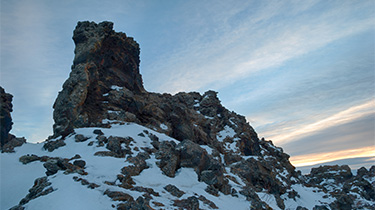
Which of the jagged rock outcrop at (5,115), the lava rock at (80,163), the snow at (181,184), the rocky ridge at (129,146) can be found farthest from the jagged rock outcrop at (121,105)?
the jagged rock outcrop at (5,115)

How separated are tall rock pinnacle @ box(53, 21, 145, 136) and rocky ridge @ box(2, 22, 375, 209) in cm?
12

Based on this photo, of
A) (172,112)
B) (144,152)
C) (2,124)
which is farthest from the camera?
(2,124)

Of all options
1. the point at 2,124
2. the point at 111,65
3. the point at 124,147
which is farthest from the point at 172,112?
the point at 2,124

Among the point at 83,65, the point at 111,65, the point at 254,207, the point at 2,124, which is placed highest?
the point at 111,65

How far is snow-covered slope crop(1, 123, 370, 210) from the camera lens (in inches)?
475

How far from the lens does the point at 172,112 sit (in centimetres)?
4041

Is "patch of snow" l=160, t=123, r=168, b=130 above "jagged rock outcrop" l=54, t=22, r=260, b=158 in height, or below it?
below

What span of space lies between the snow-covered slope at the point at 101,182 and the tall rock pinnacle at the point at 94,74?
4.94 meters

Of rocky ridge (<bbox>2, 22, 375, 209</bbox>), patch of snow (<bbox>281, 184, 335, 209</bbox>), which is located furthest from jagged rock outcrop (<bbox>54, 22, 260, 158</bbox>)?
patch of snow (<bbox>281, 184, 335, 209</bbox>)

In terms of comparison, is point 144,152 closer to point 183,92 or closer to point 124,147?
point 124,147

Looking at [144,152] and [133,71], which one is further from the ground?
[133,71]

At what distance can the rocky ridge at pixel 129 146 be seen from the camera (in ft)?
49.9

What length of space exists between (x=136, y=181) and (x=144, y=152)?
568 cm

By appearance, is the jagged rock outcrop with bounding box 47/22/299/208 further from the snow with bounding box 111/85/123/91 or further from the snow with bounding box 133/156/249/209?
the snow with bounding box 133/156/249/209
